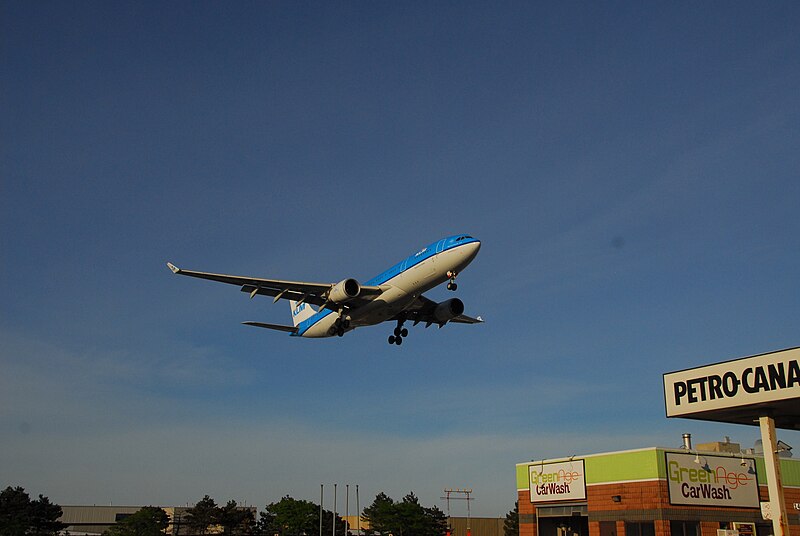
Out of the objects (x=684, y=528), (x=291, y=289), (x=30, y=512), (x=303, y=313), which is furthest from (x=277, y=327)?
(x=30, y=512)

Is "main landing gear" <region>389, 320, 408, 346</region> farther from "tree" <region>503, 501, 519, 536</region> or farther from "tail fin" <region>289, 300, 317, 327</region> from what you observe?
"tree" <region>503, 501, 519, 536</region>

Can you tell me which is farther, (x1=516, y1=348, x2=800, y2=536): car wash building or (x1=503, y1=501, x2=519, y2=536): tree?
(x1=503, y1=501, x2=519, y2=536): tree

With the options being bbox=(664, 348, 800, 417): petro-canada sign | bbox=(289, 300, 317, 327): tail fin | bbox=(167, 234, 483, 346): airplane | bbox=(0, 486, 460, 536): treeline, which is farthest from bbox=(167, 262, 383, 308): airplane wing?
bbox=(0, 486, 460, 536): treeline

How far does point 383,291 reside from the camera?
46.7 meters

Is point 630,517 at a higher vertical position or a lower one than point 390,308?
lower

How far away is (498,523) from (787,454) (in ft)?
326

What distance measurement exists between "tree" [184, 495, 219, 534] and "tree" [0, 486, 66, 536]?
22.3 meters

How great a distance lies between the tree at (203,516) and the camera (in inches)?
4461

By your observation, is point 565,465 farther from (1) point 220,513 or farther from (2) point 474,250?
(1) point 220,513

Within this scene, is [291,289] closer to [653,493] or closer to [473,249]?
[473,249]

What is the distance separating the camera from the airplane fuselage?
42906 millimetres

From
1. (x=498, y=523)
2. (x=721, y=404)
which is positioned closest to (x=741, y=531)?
(x=721, y=404)

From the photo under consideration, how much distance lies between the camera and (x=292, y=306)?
215 ft

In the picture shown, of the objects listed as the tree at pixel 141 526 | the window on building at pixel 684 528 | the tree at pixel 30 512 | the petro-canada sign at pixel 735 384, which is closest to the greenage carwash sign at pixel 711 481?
the window on building at pixel 684 528
